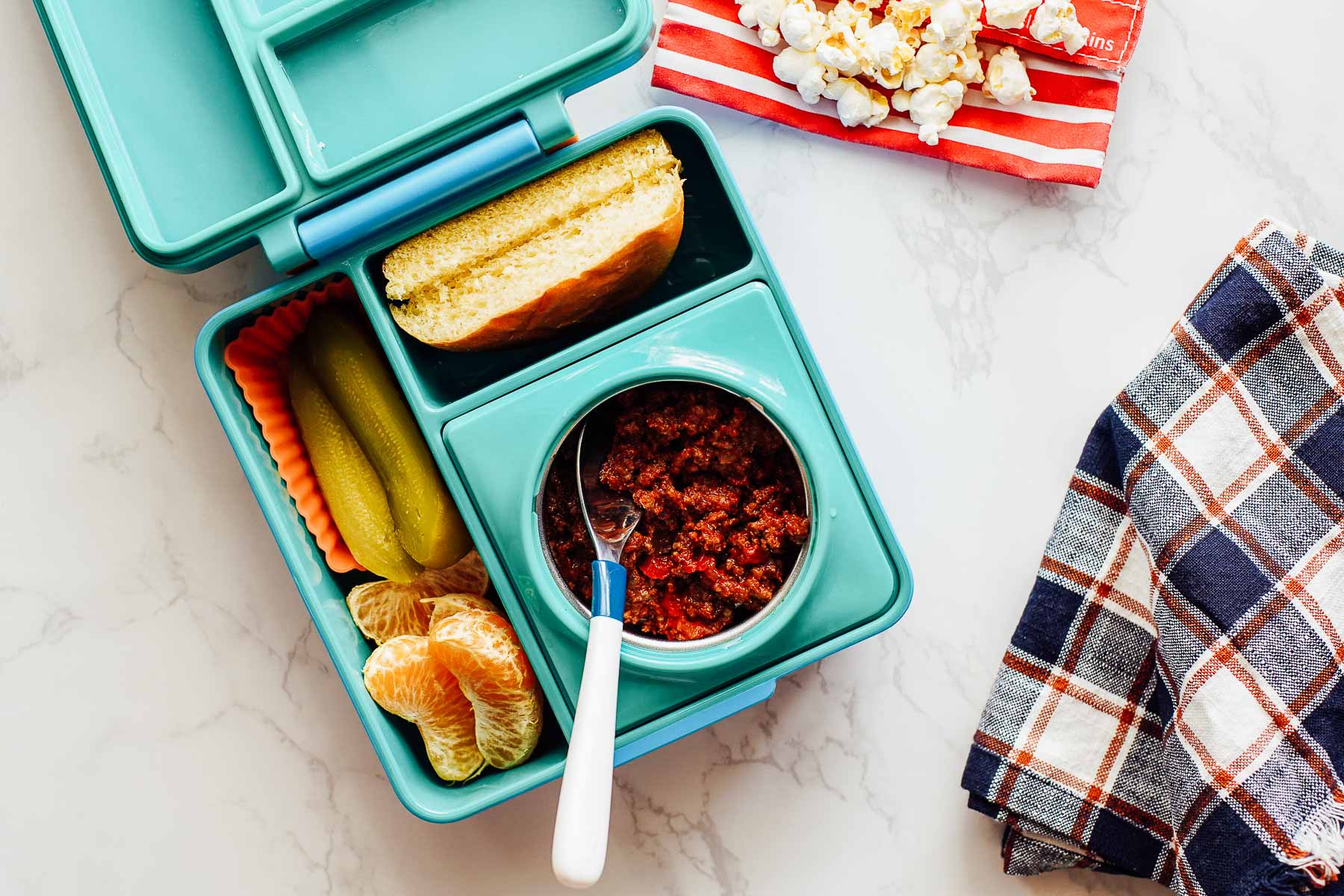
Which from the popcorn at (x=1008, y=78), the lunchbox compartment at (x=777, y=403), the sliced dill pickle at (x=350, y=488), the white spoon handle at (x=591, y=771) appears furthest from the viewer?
the popcorn at (x=1008, y=78)

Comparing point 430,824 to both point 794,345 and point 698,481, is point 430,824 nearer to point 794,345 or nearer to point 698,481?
point 698,481

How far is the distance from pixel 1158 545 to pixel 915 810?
1.33 ft

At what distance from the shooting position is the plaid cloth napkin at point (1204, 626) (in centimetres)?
101

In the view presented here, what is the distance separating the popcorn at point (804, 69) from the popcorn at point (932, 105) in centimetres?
9

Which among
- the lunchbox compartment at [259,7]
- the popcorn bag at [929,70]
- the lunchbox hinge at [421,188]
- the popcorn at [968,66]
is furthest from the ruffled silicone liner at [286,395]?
the popcorn at [968,66]

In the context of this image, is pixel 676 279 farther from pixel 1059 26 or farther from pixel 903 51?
pixel 1059 26

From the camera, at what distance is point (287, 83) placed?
951 mm

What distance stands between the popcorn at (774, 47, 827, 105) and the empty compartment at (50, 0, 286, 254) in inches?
21.5

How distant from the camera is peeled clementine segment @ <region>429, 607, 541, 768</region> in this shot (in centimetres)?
93

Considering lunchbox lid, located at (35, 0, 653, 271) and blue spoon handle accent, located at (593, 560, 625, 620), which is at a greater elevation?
lunchbox lid, located at (35, 0, 653, 271)

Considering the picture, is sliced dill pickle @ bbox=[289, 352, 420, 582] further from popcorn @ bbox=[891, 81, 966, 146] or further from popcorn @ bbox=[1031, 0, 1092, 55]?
popcorn @ bbox=[1031, 0, 1092, 55]

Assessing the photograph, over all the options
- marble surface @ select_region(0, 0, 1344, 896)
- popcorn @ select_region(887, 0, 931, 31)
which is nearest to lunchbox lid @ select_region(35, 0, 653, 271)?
marble surface @ select_region(0, 0, 1344, 896)

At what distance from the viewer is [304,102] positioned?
96 cm

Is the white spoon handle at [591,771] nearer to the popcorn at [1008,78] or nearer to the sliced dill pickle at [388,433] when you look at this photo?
the sliced dill pickle at [388,433]
